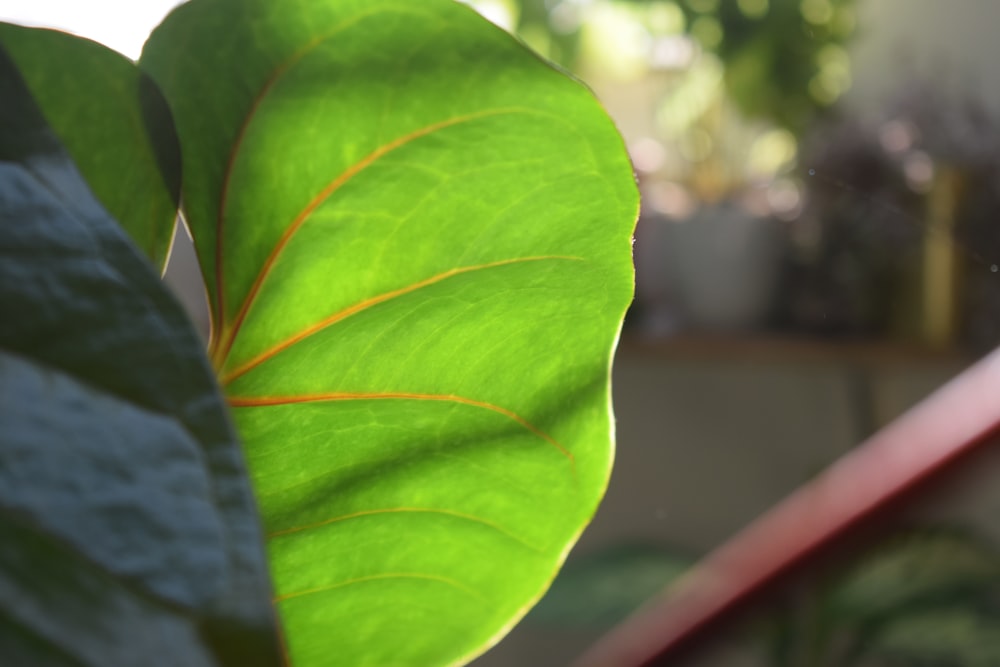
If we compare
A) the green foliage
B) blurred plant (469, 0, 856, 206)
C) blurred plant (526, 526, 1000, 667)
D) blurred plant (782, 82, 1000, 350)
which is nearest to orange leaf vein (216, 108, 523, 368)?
the green foliage

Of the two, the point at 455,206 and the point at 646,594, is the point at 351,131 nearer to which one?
the point at 455,206

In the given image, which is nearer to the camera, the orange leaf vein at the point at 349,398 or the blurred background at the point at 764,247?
the orange leaf vein at the point at 349,398

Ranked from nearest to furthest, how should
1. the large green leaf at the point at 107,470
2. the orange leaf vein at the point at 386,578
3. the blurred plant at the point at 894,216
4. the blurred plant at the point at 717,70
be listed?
1. the large green leaf at the point at 107,470
2. the orange leaf vein at the point at 386,578
3. the blurred plant at the point at 894,216
4. the blurred plant at the point at 717,70

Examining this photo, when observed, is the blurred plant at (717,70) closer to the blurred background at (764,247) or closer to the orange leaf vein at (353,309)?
the blurred background at (764,247)

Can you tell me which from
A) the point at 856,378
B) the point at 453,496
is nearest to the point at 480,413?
the point at 453,496

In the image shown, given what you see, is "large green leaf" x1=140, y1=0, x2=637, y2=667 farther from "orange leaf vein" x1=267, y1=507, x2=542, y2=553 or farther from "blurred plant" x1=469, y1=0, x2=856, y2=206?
"blurred plant" x1=469, y1=0, x2=856, y2=206

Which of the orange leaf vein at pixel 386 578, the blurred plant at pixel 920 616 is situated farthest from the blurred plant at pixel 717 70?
the orange leaf vein at pixel 386 578
